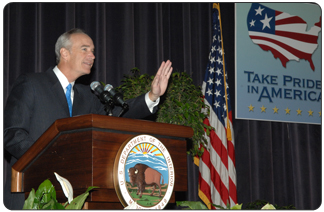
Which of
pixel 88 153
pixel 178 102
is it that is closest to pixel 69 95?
pixel 88 153

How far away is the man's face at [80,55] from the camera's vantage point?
2.33m

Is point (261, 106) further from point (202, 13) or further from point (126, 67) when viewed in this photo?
point (126, 67)

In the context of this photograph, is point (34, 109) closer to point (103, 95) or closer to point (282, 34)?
point (103, 95)

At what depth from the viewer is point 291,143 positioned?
17.4ft

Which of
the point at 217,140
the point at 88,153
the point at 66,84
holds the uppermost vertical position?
the point at 66,84

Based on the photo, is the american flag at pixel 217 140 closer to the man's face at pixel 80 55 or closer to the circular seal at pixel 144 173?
the man's face at pixel 80 55

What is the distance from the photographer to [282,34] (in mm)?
5129

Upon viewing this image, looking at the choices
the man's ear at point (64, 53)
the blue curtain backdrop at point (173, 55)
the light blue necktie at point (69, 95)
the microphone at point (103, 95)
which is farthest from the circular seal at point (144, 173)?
the blue curtain backdrop at point (173, 55)

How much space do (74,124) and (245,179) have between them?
149 inches

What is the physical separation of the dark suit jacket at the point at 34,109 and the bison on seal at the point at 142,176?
1.65 feet

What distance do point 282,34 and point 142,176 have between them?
4.06m

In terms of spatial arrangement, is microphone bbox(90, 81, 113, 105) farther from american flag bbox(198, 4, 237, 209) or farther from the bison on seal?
american flag bbox(198, 4, 237, 209)

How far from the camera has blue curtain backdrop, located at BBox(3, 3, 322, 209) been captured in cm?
385

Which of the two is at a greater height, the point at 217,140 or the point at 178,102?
the point at 178,102
